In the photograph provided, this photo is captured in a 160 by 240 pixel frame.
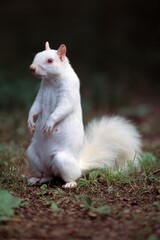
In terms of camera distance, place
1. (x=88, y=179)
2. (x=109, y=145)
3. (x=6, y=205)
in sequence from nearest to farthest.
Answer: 1. (x=6, y=205)
2. (x=88, y=179)
3. (x=109, y=145)

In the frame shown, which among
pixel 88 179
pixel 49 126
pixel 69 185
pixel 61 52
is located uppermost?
pixel 61 52

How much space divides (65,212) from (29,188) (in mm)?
688

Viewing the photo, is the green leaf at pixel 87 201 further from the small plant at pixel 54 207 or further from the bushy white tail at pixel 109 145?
the bushy white tail at pixel 109 145

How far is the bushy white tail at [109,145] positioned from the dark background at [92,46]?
364cm

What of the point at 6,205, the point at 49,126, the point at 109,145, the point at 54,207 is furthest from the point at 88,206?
the point at 109,145

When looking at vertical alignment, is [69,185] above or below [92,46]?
below

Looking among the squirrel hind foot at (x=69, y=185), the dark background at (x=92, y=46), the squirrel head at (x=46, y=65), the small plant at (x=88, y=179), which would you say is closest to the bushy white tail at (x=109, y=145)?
the small plant at (x=88, y=179)

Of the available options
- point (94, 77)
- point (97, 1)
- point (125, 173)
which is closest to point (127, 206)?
point (125, 173)

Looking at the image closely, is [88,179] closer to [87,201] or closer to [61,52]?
[87,201]

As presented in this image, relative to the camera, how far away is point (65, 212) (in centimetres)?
358

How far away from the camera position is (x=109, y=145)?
15.3 ft

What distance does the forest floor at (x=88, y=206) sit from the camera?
3156 millimetres

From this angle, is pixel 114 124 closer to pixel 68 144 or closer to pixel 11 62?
pixel 68 144

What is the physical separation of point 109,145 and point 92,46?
7831mm
